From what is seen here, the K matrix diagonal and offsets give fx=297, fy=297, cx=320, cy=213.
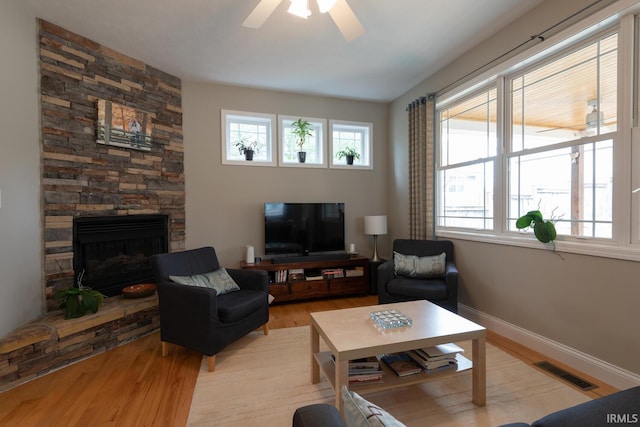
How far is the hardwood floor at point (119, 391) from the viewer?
68.9 inches

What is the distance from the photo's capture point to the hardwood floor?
5.74 ft

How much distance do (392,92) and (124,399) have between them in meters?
4.42

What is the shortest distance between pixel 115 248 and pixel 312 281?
7.49 feet

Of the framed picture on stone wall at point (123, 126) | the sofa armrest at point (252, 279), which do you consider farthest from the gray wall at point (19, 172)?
the sofa armrest at point (252, 279)

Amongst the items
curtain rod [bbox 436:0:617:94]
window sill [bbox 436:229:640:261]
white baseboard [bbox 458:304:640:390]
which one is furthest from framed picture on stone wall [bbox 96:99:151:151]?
white baseboard [bbox 458:304:640:390]

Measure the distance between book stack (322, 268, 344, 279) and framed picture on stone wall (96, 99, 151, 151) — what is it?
103 inches

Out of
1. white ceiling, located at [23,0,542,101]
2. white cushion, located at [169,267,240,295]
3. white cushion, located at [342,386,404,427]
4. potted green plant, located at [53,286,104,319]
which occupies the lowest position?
potted green plant, located at [53,286,104,319]

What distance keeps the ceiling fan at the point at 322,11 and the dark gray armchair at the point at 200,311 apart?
1.99m

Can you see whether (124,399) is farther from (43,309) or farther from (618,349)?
(618,349)

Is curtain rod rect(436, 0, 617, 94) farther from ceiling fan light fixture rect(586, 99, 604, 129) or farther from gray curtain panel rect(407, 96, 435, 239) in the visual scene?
ceiling fan light fixture rect(586, 99, 604, 129)

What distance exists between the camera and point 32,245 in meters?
2.50

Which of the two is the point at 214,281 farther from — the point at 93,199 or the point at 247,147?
the point at 247,147

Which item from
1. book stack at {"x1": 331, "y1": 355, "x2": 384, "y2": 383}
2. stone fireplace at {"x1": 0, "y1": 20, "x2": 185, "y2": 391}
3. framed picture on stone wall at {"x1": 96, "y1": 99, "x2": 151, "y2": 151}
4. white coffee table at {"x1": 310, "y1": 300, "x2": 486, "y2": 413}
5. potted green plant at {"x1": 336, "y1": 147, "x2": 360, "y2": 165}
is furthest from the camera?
potted green plant at {"x1": 336, "y1": 147, "x2": 360, "y2": 165}

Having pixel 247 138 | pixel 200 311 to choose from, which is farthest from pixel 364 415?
pixel 247 138
